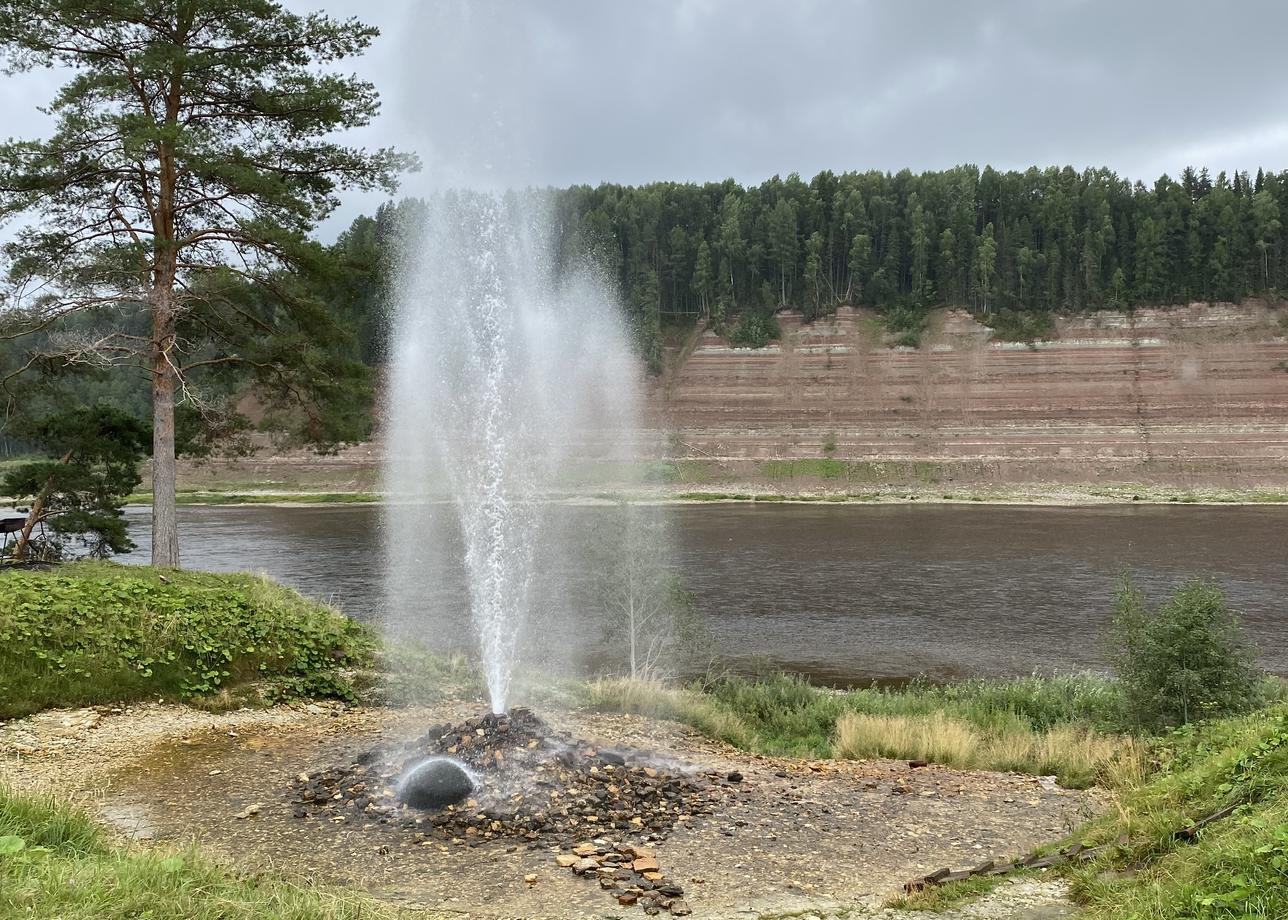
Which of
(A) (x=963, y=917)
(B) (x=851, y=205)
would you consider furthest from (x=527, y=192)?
(B) (x=851, y=205)

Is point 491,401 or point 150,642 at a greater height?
point 491,401

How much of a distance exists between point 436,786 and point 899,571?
101ft

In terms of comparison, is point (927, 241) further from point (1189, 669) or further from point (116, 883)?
point (116, 883)

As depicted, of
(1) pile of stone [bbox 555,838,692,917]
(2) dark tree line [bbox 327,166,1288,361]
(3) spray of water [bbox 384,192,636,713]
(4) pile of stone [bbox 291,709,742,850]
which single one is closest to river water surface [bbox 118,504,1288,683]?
(3) spray of water [bbox 384,192,636,713]

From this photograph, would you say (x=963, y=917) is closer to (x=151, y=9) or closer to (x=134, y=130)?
(x=134, y=130)

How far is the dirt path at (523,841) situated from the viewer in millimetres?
7555

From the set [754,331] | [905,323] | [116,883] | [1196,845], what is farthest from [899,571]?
[905,323]

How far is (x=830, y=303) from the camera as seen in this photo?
109 m

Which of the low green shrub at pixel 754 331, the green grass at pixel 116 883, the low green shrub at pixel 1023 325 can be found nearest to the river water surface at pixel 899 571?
the green grass at pixel 116 883

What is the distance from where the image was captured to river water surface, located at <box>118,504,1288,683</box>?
78.0ft

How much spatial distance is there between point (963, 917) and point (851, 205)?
401 feet

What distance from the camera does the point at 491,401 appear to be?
14531 millimetres

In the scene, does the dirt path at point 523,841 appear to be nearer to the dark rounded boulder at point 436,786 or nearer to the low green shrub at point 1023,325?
the dark rounded boulder at point 436,786

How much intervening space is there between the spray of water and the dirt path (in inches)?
137
